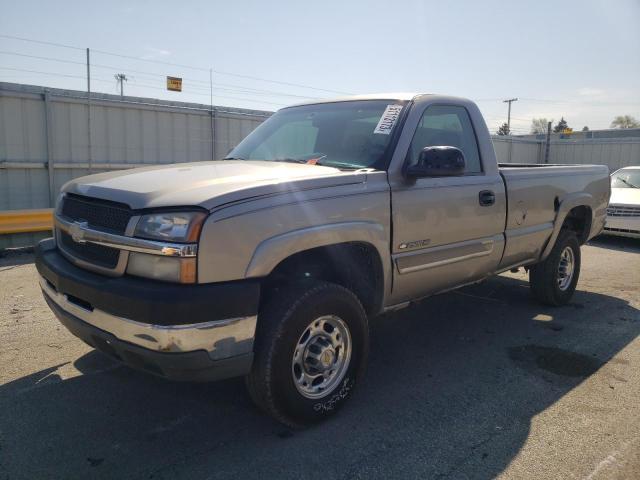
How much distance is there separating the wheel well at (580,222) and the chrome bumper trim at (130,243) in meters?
4.68

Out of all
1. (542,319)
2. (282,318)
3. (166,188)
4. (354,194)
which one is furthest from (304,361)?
(542,319)

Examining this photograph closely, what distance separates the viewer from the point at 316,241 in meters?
2.91

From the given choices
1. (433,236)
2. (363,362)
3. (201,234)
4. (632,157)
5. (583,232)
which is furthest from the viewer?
(632,157)

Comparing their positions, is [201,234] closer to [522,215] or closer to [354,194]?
[354,194]

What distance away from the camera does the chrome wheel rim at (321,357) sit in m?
3.02

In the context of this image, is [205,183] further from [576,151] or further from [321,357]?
[576,151]

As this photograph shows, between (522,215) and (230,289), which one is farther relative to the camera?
(522,215)

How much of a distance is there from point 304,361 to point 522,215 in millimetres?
2614

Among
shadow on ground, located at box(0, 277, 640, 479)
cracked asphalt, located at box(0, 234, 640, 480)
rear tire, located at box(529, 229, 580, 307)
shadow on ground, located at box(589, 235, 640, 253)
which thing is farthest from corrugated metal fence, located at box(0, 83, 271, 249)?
shadow on ground, located at box(589, 235, 640, 253)

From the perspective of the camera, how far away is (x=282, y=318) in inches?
109

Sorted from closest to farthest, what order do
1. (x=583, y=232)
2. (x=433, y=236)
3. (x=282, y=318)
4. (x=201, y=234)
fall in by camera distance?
(x=201, y=234) → (x=282, y=318) → (x=433, y=236) → (x=583, y=232)

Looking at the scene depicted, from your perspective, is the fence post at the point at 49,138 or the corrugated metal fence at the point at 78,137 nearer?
the corrugated metal fence at the point at 78,137

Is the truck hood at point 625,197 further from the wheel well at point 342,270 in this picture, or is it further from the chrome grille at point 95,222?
the chrome grille at point 95,222

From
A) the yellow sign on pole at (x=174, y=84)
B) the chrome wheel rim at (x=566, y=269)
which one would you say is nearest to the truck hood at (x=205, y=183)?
the chrome wheel rim at (x=566, y=269)
